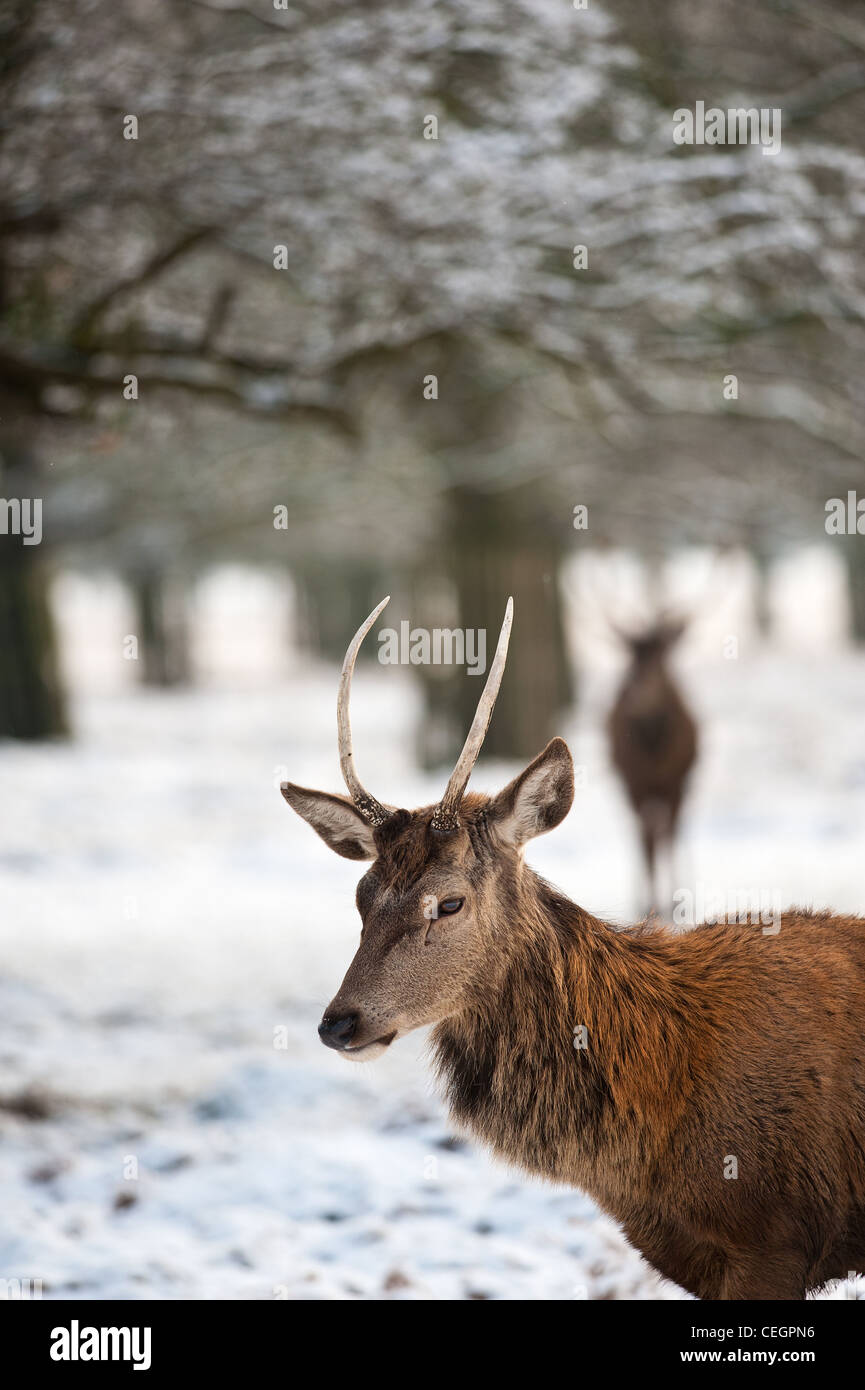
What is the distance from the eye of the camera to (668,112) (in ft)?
25.8

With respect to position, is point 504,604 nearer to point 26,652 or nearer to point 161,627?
point 26,652

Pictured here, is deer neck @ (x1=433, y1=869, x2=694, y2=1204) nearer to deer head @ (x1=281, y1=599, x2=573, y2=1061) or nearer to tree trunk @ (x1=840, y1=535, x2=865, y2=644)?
deer head @ (x1=281, y1=599, x2=573, y2=1061)

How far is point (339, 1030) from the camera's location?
10.6ft

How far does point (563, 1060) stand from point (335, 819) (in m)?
0.90

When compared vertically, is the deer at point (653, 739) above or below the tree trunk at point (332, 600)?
below

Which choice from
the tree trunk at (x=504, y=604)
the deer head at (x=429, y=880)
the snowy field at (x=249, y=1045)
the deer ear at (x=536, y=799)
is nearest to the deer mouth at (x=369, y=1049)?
the deer head at (x=429, y=880)

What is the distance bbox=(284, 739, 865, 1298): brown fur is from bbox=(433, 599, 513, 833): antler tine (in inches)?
2.1

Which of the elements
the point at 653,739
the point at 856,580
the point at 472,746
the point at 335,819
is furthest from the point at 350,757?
the point at 856,580

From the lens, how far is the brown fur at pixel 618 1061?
3.44 metres

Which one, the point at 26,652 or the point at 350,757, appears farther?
the point at 26,652

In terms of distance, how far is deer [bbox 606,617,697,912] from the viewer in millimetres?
9273

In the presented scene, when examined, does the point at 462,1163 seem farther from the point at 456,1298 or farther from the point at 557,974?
the point at 557,974

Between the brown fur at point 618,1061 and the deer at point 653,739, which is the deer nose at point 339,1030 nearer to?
the brown fur at point 618,1061
